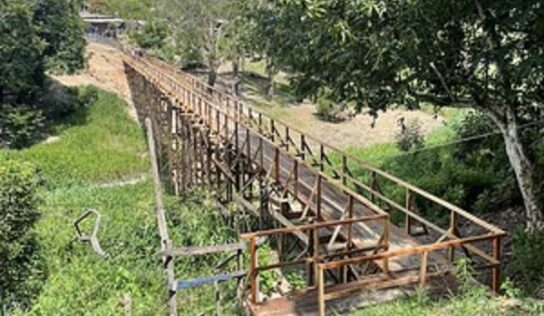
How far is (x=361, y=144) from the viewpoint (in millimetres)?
32031

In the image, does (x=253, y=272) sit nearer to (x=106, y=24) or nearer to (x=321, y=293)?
(x=321, y=293)

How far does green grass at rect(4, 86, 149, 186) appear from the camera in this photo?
27672 mm

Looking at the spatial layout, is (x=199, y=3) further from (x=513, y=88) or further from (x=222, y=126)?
(x=513, y=88)

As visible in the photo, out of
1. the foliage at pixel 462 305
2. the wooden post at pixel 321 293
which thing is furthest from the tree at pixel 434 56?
the wooden post at pixel 321 293

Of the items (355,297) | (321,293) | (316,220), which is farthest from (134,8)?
(321,293)

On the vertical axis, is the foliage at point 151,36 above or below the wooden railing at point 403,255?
above

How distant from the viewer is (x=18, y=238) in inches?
537

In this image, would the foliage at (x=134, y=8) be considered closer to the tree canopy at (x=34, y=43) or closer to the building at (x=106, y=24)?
the building at (x=106, y=24)

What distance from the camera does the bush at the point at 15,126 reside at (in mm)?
30922

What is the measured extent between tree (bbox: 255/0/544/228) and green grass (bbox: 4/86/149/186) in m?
17.1

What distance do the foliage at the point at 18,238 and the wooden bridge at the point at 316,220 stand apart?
445 cm

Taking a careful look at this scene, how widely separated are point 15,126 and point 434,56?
84.8ft

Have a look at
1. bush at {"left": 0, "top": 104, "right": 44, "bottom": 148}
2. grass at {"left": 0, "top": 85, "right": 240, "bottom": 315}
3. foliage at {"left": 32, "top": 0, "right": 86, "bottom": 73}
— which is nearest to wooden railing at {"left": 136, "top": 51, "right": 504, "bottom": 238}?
grass at {"left": 0, "top": 85, "right": 240, "bottom": 315}

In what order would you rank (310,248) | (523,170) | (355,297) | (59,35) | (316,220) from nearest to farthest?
(355,297) < (310,248) < (316,220) < (523,170) < (59,35)
